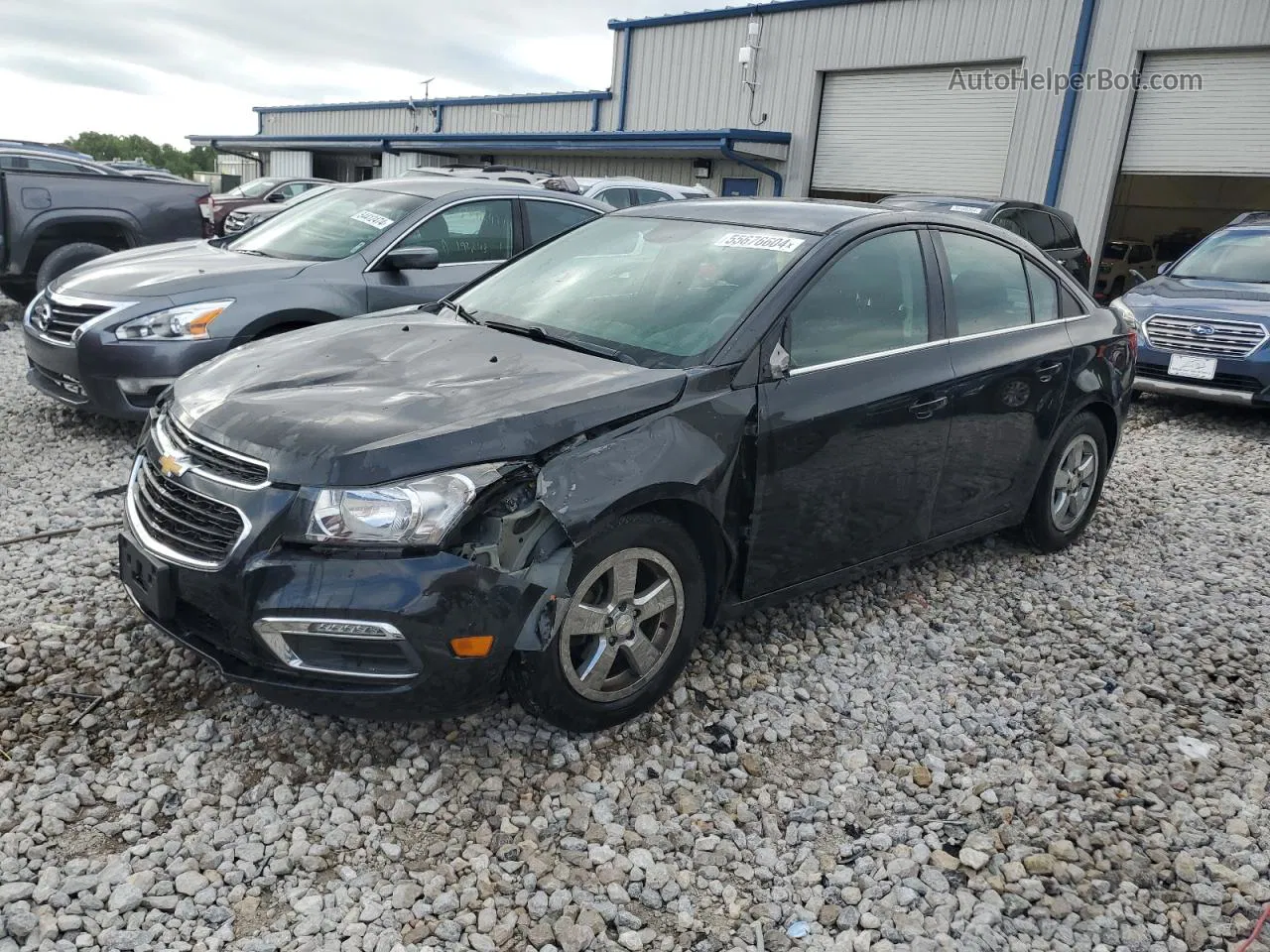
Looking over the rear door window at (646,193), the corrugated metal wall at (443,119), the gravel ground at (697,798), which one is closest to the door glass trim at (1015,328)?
the gravel ground at (697,798)

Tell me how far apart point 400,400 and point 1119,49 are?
53.1 ft

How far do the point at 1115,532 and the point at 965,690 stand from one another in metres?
2.34

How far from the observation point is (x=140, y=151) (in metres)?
97.9

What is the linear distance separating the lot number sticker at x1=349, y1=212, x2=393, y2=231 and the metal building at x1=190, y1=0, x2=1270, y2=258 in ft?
43.8

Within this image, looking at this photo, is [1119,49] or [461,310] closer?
[461,310]

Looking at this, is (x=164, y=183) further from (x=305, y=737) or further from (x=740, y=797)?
(x=740, y=797)

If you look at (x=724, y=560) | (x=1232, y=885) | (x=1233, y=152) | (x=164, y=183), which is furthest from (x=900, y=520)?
(x=1233, y=152)

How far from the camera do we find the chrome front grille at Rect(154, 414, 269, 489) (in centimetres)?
277

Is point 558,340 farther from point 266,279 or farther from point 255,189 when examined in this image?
point 255,189

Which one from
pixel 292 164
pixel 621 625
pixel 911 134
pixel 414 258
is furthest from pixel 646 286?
pixel 292 164

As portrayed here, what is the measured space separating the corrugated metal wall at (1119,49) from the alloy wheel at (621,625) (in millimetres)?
15229

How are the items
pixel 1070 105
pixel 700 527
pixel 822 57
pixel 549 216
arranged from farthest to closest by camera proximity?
pixel 822 57 < pixel 1070 105 < pixel 549 216 < pixel 700 527

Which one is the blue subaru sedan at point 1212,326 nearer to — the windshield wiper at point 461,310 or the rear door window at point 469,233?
the rear door window at point 469,233

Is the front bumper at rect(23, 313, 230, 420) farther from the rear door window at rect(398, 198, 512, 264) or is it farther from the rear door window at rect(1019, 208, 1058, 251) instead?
the rear door window at rect(1019, 208, 1058, 251)
